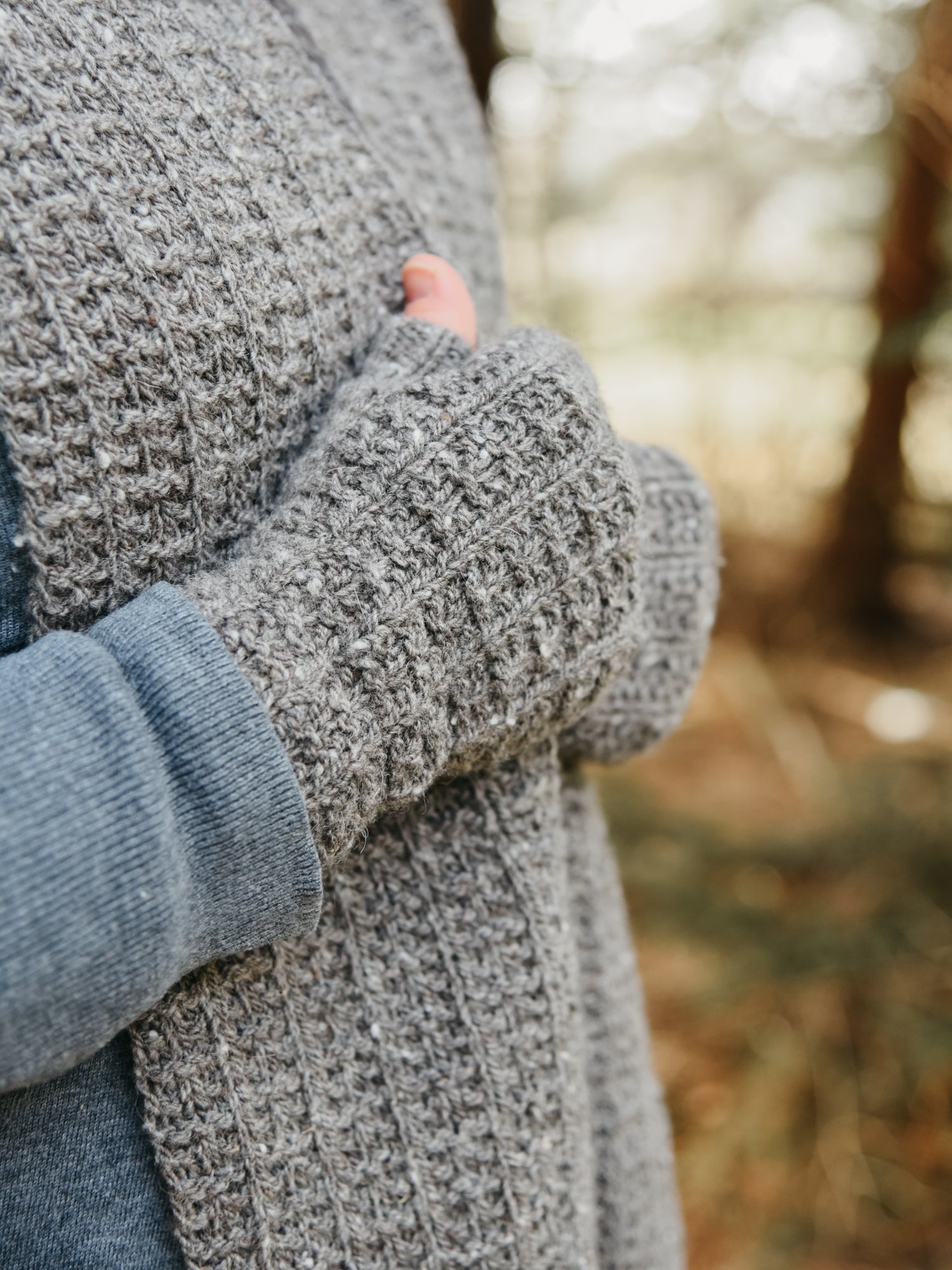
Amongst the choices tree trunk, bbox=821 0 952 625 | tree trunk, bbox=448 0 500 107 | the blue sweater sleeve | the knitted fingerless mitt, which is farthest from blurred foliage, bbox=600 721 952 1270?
tree trunk, bbox=448 0 500 107

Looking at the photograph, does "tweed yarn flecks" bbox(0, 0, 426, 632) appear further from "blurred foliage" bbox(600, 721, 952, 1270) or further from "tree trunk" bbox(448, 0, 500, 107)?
"tree trunk" bbox(448, 0, 500, 107)

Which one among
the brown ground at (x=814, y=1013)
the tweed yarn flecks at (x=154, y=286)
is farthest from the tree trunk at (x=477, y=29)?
the tweed yarn flecks at (x=154, y=286)

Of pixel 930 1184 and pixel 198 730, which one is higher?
pixel 198 730

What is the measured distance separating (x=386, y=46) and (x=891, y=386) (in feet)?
9.93

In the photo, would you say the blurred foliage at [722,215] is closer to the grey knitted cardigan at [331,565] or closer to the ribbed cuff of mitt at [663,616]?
the ribbed cuff of mitt at [663,616]

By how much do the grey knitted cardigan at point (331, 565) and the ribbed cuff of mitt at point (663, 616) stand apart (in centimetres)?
9

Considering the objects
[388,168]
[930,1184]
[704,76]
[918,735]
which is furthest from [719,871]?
[704,76]

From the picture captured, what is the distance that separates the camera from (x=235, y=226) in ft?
1.95

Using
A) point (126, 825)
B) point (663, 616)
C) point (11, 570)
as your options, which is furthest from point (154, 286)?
point (663, 616)

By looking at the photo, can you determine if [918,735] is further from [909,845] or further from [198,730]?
[198,730]

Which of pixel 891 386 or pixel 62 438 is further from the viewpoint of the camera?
pixel 891 386

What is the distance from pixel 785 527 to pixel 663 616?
3.50 meters

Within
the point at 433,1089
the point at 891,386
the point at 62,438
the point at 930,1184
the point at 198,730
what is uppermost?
the point at 62,438

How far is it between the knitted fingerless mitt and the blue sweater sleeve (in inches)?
1.1
